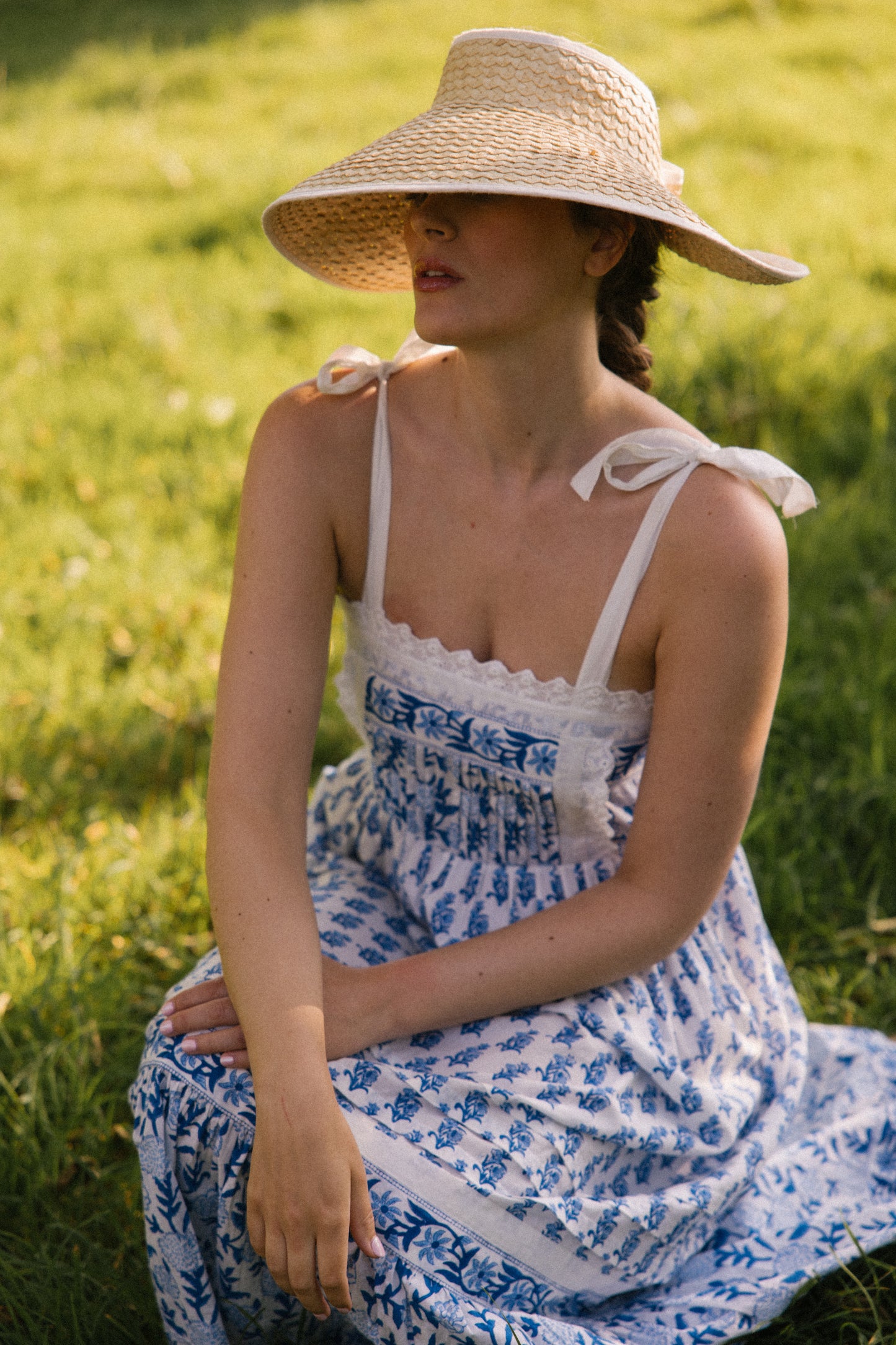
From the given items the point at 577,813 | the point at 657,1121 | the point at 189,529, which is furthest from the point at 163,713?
the point at 657,1121

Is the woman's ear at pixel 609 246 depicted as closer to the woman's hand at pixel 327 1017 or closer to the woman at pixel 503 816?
the woman at pixel 503 816

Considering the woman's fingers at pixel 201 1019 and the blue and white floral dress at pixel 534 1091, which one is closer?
the blue and white floral dress at pixel 534 1091

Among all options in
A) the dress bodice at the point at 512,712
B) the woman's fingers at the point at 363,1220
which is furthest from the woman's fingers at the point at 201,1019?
the dress bodice at the point at 512,712

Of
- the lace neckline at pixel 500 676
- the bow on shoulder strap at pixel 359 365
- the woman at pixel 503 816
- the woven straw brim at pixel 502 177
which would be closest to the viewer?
the woven straw brim at pixel 502 177

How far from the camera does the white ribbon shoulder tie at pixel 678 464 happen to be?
1.80m

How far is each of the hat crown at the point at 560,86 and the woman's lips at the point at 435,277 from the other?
0.23 metres

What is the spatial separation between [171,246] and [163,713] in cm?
321

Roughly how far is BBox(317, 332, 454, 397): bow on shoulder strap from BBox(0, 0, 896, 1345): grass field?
1.77 feet

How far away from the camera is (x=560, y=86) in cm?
173

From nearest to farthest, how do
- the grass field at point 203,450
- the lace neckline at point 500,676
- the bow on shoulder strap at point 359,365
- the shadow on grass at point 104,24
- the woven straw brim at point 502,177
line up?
the woven straw brim at point 502,177 < the lace neckline at point 500,676 < the bow on shoulder strap at point 359,365 < the grass field at point 203,450 < the shadow on grass at point 104,24

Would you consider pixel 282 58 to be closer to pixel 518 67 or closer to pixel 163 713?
pixel 163 713

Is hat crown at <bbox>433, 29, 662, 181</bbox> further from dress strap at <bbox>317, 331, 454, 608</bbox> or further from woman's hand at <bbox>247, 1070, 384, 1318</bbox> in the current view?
woman's hand at <bbox>247, 1070, 384, 1318</bbox>

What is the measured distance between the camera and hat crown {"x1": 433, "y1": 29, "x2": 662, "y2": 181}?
1726mm

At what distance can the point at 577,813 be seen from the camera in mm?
1971
